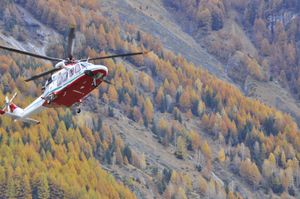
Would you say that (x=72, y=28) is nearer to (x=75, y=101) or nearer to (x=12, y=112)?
(x=75, y=101)

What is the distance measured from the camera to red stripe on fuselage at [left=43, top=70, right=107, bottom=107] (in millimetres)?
104062

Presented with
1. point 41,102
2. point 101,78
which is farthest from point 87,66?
point 41,102

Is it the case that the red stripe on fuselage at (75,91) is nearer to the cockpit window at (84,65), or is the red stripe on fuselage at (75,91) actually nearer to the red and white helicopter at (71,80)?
the red and white helicopter at (71,80)

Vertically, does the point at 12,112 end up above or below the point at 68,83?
below

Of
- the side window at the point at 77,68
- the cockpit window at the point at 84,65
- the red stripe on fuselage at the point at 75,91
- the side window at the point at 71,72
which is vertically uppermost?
the cockpit window at the point at 84,65

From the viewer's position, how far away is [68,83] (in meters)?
105

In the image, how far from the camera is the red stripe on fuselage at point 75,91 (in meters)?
104

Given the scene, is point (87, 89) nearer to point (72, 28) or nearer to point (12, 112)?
point (72, 28)

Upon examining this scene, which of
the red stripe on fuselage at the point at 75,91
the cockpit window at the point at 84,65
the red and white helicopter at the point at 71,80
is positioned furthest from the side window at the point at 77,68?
the red stripe on fuselage at the point at 75,91

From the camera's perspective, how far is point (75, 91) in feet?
347

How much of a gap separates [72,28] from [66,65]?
4.83m

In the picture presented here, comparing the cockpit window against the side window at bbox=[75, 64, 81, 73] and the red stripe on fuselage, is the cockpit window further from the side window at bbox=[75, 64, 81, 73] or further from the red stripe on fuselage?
the red stripe on fuselage

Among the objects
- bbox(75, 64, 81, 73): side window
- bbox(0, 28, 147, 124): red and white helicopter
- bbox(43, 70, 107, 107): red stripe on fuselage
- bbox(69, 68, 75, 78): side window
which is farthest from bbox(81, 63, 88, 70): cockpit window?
bbox(69, 68, 75, 78): side window

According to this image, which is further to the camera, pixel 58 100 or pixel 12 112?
pixel 12 112
